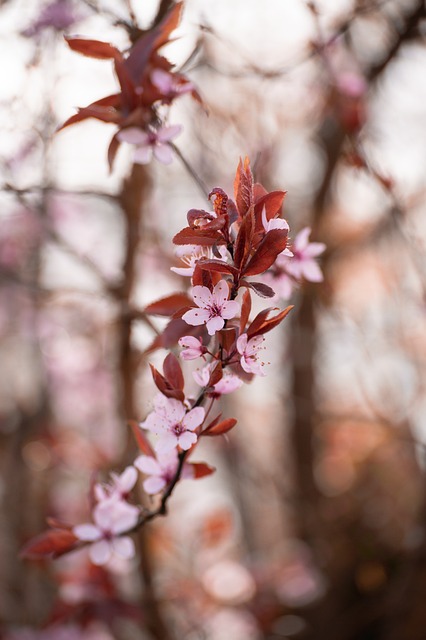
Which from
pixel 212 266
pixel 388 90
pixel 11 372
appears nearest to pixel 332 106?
pixel 388 90

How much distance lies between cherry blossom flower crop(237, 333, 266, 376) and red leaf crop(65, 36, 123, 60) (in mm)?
348

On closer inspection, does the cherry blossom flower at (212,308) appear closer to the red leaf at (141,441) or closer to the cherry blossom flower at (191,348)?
the cherry blossom flower at (191,348)

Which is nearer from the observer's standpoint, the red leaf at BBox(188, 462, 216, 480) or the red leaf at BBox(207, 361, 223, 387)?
the red leaf at BBox(207, 361, 223, 387)

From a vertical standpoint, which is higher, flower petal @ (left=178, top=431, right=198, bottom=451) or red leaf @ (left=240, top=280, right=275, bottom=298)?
red leaf @ (left=240, top=280, right=275, bottom=298)

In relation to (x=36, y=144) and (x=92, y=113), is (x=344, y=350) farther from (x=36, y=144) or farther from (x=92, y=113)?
(x=92, y=113)

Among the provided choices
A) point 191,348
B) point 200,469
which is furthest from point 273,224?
point 200,469

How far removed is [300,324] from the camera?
2.37 meters

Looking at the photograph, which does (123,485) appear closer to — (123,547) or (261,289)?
(123,547)

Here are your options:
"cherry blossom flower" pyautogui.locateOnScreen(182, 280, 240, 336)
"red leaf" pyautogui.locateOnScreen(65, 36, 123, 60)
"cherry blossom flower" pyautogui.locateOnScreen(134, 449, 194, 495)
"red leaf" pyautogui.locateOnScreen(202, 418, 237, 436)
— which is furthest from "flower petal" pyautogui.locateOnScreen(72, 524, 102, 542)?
"red leaf" pyautogui.locateOnScreen(65, 36, 123, 60)

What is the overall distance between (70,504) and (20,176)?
3.79 feet

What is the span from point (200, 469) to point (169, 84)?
1.42ft

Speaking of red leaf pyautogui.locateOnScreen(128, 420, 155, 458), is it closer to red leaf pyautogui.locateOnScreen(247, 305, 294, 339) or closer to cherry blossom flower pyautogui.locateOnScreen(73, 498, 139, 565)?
cherry blossom flower pyautogui.locateOnScreen(73, 498, 139, 565)

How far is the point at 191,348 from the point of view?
0.59 metres

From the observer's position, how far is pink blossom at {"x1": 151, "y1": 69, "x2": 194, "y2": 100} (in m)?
0.69
